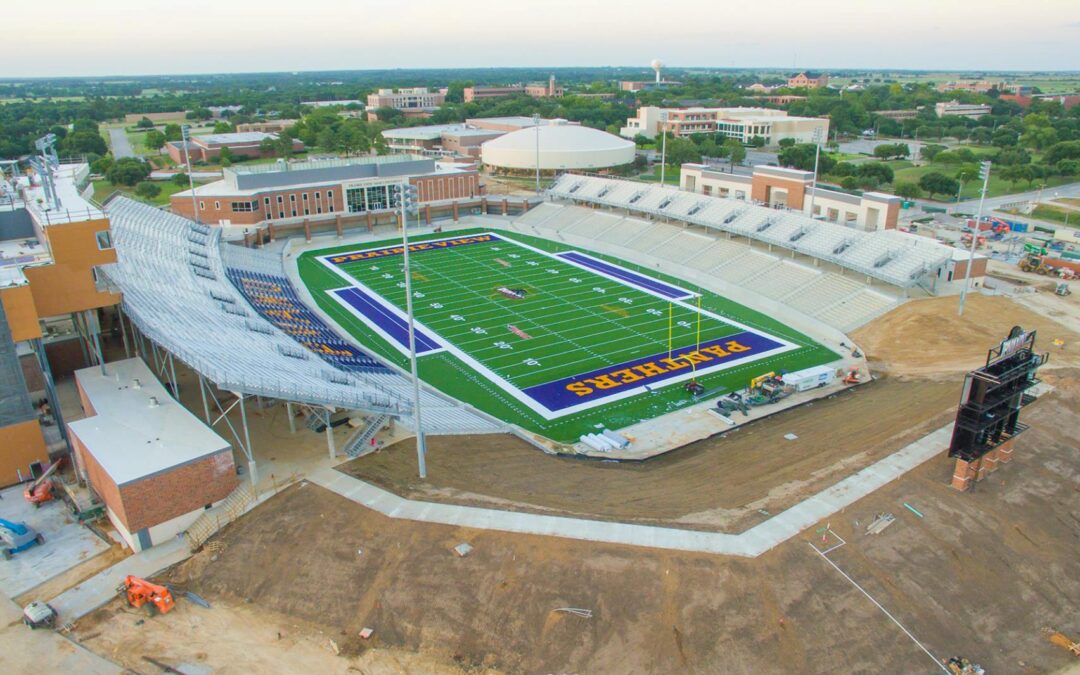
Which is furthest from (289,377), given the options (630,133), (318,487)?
(630,133)

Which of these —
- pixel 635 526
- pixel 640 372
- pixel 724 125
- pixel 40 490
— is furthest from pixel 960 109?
pixel 40 490

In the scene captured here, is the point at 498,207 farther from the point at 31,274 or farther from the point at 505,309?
the point at 31,274

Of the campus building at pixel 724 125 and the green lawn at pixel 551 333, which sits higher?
the campus building at pixel 724 125

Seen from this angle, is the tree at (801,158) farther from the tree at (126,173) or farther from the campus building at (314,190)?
the tree at (126,173)

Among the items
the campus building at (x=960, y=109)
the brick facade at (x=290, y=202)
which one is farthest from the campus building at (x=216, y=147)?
the campus building at (x=960, y=109)

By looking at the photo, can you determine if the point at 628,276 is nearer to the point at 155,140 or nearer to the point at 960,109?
the point at 155,140

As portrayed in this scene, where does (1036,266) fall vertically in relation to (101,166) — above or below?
below
